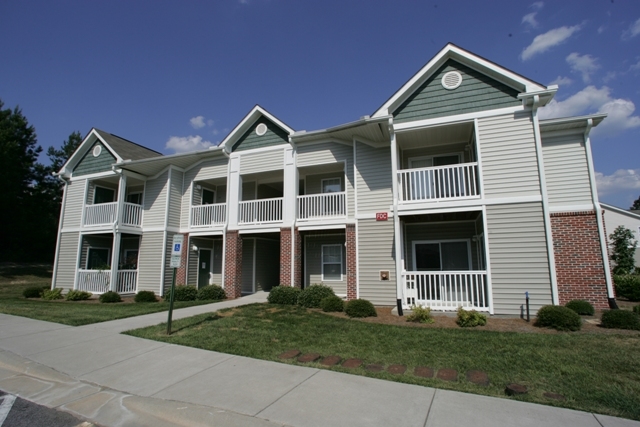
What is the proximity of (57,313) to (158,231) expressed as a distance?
21.5 feet

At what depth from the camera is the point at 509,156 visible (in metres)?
11.1

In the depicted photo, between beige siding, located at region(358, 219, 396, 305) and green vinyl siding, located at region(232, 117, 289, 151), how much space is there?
6078 mm

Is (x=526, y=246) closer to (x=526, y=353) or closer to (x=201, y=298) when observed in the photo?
(x=526, y=353)

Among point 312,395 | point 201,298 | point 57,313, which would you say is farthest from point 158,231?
point 312,395

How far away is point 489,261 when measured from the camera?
1080 cm

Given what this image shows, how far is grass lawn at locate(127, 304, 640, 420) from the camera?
504 cm

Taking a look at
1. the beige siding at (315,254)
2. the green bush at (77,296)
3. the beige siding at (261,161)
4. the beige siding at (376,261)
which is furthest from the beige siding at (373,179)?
the green bush at (77,296)

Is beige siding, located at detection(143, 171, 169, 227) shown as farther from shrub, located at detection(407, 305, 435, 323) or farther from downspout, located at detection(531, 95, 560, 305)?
downspout, located at detection(531, 95, 560, 305)

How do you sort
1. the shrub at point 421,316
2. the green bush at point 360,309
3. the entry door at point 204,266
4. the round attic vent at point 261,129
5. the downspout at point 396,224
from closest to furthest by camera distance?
the shrub at point 421,316, the green bush at point 360,309, the downspout at point 396,224, the round attic vent at point 261,129, the entry door at point 204,266

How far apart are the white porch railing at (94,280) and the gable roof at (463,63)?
15807mm

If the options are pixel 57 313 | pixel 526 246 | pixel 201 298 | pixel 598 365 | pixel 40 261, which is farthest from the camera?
pixel 40 261

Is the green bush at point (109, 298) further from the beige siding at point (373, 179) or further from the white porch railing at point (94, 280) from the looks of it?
the beige siding at point (373, 179)

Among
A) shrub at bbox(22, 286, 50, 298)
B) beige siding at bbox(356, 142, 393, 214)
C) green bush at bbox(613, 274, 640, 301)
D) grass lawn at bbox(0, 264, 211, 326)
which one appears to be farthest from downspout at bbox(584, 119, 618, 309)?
shrub at bbox(22, 286, 50, 298)

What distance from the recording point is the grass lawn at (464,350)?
504 centimetres
